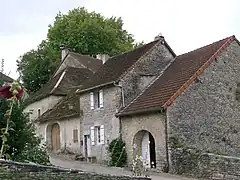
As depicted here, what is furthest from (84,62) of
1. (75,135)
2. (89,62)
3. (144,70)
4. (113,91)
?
(113,91)

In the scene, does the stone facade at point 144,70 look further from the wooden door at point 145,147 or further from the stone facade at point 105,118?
the wooden door at point 145,147

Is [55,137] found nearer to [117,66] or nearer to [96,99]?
[96,99]

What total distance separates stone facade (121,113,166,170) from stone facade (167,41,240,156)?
0.68m

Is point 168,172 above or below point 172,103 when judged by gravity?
below

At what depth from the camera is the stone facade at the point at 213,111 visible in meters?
25.2

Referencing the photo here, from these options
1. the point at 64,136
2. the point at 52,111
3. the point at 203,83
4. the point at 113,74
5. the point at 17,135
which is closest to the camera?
the point at 17,135

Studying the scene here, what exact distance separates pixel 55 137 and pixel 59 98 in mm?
4573

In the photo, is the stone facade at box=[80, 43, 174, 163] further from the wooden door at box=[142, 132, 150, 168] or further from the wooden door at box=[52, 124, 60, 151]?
the wooden door at box=[52, 124, 60, 151]

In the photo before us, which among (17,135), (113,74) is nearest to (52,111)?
(113,74)

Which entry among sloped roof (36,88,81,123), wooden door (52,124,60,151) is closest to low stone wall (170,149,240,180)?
sloped roof (36,88,81,123)

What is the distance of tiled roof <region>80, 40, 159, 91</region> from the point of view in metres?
30.6

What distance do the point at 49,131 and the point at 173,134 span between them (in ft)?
55.9

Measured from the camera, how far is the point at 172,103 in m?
25.1

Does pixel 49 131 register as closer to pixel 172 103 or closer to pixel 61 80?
pixel 61 80
